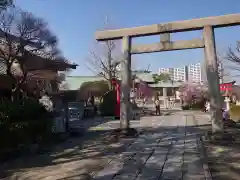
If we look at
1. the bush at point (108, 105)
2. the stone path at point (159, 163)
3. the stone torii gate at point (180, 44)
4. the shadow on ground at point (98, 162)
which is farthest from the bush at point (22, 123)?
the bush at point (108, 105)

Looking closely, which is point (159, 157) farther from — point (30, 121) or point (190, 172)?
point (30, 121)

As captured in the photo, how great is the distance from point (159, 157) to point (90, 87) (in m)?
30.1

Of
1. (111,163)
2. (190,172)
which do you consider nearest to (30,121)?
(111,163)

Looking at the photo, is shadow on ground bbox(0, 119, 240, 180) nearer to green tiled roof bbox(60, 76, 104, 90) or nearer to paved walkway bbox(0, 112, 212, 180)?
paved walkway bbox(0, 112, 212, 180)

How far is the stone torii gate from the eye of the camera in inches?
359

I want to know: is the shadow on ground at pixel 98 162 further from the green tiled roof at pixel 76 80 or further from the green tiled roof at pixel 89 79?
the green tiled roof at pixel 89 79

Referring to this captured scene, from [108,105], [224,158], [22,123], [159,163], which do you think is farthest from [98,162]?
[108,105]

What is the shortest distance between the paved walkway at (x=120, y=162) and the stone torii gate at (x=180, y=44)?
5.56 feet

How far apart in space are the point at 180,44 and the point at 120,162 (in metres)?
5.49

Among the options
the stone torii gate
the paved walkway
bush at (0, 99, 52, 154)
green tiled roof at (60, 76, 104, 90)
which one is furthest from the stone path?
green tiled roof at (60, 76, 104, 90)

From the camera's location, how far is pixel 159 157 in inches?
262

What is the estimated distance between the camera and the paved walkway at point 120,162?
17.3 feet

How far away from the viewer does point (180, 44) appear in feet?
33.1

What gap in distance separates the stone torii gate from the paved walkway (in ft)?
5.56
